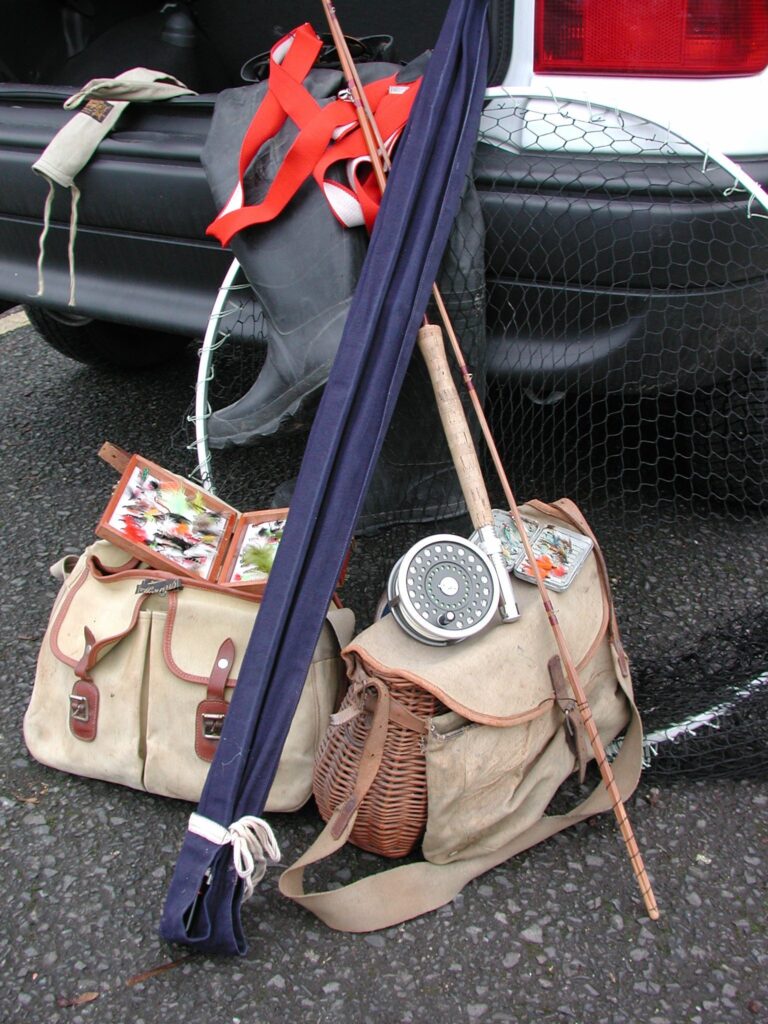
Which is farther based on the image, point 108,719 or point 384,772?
point 108,719

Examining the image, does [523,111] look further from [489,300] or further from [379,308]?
[379,308]

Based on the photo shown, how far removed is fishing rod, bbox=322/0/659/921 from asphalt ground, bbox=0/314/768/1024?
8cm

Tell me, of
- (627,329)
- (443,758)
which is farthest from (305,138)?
(443,758)

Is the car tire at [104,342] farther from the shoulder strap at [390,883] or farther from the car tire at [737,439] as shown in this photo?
the shoulder strap at [390,883]

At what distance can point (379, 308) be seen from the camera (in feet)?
5.57

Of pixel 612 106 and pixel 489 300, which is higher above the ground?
pixel 612 106

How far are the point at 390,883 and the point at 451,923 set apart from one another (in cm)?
11

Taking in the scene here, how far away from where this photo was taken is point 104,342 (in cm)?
326

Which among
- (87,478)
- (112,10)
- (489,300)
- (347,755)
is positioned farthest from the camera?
(112,10)

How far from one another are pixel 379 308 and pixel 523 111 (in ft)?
1.60

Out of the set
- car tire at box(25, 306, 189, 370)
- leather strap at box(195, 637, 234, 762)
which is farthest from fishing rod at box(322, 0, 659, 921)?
car tire at box(25, 306, 189, 370)

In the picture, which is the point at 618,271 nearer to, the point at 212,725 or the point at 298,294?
the point at 298,294

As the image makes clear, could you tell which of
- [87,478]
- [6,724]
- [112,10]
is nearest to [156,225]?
[87,478]

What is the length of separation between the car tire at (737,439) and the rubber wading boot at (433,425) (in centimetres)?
60
